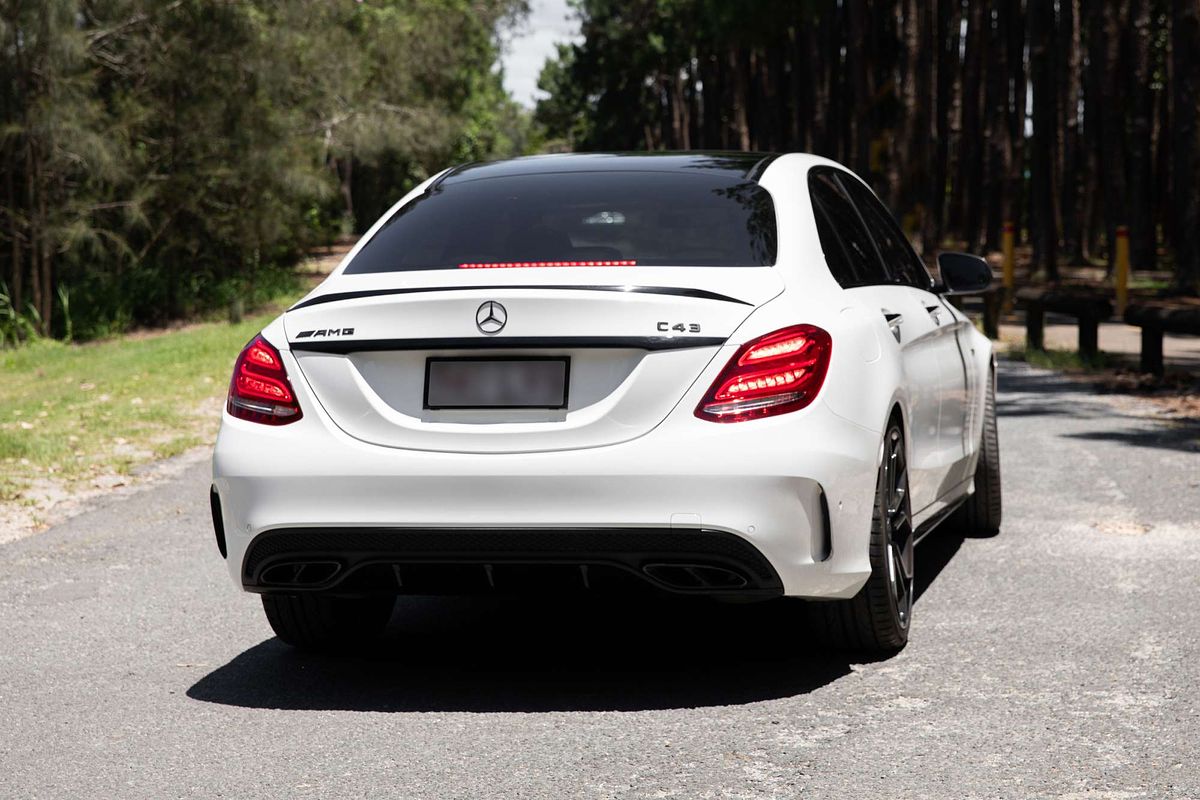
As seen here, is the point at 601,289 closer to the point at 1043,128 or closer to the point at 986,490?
the point at 986,490

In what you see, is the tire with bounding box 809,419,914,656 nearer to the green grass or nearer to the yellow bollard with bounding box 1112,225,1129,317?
the green grass

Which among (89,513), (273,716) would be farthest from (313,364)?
(89,513)

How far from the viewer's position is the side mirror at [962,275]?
6832 mm

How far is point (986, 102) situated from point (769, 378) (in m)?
38.7

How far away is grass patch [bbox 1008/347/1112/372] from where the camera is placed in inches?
636

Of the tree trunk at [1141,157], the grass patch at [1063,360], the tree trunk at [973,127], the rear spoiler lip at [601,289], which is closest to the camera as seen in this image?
the rear spoiler lip at [601,289]

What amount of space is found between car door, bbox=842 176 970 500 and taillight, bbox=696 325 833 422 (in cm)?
132

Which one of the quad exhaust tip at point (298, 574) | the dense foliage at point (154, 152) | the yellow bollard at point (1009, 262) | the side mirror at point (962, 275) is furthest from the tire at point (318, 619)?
the dense foliage at point (154, 152)

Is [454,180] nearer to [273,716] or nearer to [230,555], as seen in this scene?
[230,555]

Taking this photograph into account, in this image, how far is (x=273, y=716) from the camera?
4.76 meters

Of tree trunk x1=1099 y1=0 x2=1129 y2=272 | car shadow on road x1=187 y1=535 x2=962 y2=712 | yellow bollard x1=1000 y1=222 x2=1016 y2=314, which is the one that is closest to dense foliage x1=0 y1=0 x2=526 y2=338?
yellow bollard x1=1000 y1=222 x2=1016 y2=314

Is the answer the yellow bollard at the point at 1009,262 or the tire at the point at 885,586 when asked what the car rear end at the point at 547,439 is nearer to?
the tire at the point at 885,586

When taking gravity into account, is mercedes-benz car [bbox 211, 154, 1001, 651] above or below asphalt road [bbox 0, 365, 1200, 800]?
above

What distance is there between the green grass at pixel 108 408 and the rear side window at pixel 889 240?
4.95m
